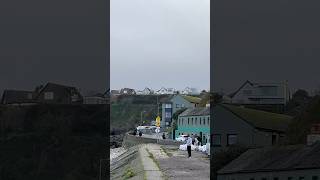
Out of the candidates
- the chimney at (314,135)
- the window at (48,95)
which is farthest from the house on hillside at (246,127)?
the window at (48,95)

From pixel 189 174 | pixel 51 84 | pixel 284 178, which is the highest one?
pixel 51 84

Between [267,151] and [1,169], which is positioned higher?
[267,151]

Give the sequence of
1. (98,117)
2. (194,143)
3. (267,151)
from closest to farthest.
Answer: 1. (267,151)
2. (98,117)
3. (194,143)

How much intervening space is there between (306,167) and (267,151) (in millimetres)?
780

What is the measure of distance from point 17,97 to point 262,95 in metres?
5.35

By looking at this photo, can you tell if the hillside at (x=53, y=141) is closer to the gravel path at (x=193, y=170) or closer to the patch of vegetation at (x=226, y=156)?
the patch of vegetation at (x=226, y=156)

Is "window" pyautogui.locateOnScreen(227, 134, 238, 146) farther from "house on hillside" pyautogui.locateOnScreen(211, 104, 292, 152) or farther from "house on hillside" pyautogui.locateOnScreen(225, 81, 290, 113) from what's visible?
"house on hillside" pyautogui.locateOnScreen(225, 81, 290, 113)

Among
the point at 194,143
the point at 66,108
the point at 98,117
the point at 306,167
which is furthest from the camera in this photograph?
the point at 194,143

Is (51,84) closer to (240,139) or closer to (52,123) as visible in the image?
(52,123)

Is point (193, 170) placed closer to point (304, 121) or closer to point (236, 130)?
point (236, 130)

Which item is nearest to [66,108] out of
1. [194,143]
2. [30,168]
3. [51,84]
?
[51,84]

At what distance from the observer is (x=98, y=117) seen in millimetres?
10398

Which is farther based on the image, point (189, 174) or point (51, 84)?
point (189, 174)

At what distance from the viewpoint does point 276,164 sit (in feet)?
27.9
